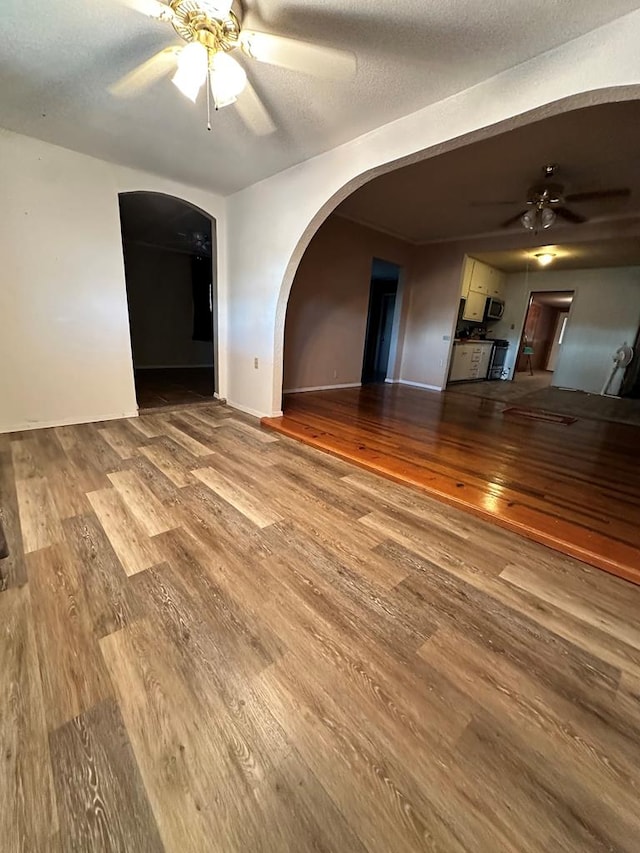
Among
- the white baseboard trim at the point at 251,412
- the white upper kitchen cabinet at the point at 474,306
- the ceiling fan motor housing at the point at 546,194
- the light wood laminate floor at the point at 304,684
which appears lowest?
the light wood laminate floor at the point at 304,684

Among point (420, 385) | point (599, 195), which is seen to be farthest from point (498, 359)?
point (599, 195)

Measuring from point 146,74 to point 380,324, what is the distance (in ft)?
19.7

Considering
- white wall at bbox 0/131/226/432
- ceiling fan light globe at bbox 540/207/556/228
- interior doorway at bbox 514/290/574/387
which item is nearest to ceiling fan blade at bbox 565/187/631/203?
ceiling fan light globe at bbox 540/207/556/228

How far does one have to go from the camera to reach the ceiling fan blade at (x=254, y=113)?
6.58 feet

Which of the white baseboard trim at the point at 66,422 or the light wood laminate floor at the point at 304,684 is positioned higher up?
the white baseboard trim at the point at 66,422

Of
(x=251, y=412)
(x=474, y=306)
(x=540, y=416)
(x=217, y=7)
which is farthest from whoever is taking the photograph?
(x=474, y=306)

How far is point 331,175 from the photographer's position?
2.74 metres

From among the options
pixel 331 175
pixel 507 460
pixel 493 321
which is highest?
pixel 331 175

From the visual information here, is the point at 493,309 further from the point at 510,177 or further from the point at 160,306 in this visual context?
the point at 160,306

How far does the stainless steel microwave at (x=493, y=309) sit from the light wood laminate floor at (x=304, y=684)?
21.1ft

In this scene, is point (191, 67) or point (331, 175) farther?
point (331, 175)

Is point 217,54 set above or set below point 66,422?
above

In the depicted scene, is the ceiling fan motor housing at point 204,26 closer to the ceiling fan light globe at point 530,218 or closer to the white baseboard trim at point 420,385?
the ceiling fan light globe at point 530,218

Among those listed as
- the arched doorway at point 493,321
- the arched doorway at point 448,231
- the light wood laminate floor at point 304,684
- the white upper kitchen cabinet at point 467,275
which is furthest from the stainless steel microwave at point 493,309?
the light wood laminate floor at point 304,684
